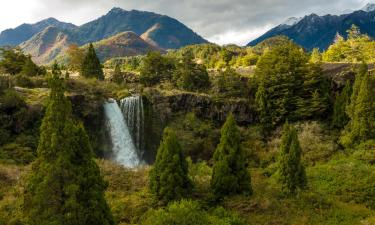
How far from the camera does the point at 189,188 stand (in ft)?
81.9

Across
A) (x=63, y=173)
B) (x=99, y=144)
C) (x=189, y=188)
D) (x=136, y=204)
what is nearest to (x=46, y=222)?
(x=63, y=173)

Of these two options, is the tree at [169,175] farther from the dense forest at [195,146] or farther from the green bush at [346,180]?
the green bush at [346,180]

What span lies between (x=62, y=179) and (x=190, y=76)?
3226 centimetres

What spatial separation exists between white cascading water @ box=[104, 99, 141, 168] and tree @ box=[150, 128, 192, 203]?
→ 39.3 ft

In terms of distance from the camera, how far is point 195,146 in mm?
37812

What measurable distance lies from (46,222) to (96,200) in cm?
200

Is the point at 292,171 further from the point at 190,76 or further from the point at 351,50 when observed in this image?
the point at 351,50

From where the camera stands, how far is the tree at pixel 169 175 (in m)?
23.8

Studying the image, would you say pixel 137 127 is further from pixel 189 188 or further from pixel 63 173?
pixel 63 173

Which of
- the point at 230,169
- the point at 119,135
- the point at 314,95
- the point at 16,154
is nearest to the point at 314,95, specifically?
the point at 314,95

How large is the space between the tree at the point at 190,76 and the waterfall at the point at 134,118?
314 inches

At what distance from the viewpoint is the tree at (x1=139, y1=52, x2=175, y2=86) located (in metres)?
48.2

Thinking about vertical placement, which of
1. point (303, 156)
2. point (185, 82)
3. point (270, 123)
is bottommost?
point (303, 156)

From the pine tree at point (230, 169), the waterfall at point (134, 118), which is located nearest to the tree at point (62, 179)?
the pine tree at point (230, 169)
